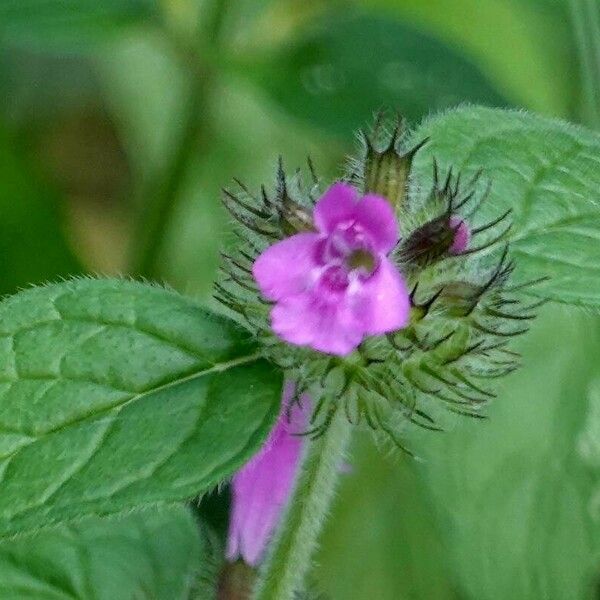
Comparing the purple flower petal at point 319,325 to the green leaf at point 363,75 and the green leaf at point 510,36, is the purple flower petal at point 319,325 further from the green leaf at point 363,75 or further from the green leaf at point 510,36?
the green leaf at point 510,36

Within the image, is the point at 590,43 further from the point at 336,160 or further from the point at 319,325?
the point at 336,160

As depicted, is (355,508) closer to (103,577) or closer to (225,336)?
(103,577)

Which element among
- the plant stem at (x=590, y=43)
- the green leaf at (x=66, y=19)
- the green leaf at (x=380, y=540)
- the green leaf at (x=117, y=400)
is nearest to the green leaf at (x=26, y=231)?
the green leaf at (x=66, y=19)

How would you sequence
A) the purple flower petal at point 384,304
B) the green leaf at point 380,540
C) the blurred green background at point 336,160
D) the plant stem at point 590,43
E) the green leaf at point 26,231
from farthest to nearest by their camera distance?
the green leaf at point 26,231 → the green leaf at point 380,540 → the blurred green background at point 336,160 → the plant stem at point 590,43 → the purple flower petal at point 384,304

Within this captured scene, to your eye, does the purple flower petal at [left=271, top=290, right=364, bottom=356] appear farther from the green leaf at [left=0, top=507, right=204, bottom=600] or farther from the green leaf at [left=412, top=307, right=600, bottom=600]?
the green leaf at [left=412, top=307, right=600, bottom=600]

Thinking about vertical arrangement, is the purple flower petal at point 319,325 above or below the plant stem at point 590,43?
below

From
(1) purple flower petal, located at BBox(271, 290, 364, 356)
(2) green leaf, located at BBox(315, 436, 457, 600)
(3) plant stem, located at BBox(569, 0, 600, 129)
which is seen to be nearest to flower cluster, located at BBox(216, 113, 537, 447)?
(1) purple flower petal, located at BBox(271, 290, 364, 356)
